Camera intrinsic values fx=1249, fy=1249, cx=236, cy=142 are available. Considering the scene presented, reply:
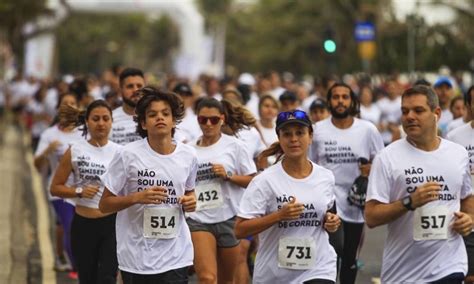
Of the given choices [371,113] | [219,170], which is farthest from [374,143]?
[371,113]

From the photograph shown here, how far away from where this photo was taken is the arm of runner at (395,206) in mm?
6578

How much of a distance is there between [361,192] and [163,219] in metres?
3.00

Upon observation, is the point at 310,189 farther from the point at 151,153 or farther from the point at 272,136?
the point at 272,136

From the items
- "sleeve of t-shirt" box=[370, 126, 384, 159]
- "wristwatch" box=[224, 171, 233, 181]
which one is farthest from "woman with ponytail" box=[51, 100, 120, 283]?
"sleeve of t-shirt" box=[370, 126, 384, 159]

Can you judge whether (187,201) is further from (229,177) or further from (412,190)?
(229,177)

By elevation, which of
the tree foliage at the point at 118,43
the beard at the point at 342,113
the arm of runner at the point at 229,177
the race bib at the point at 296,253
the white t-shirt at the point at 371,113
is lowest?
the race bib at the point at 296,253

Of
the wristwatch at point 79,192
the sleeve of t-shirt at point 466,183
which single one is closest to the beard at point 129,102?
the wristwatch at point 79,192

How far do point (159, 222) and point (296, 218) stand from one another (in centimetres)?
96

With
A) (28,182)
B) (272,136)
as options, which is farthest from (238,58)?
(272,136)

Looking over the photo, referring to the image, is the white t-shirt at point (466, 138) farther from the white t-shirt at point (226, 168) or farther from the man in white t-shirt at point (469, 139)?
the white t-shirt at point (226, 168)

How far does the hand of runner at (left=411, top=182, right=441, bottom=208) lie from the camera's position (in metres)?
6.56

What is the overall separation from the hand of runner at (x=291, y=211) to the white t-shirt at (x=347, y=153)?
3.62 meters

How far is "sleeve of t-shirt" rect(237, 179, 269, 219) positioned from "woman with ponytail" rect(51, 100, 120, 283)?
7.51 ft

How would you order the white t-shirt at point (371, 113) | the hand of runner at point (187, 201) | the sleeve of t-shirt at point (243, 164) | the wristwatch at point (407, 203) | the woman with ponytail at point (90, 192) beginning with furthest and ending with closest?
the white t-shirt at point (371, 113)
the sleeve of t-shirt at point (243, 164)
the woman with ponytail at point (90, 192)
the hand of runner at point (187, 201)
the wristwatch at point (407, 203)
